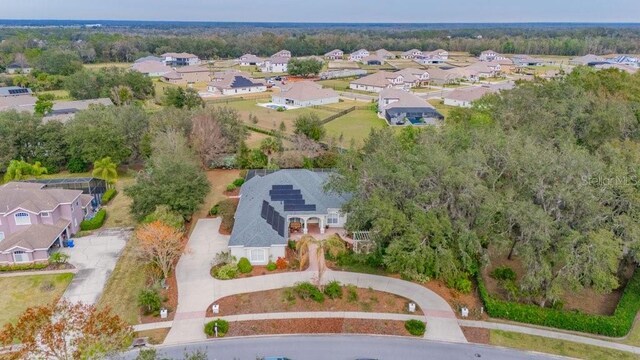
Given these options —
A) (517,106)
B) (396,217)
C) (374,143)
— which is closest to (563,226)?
(396,217)

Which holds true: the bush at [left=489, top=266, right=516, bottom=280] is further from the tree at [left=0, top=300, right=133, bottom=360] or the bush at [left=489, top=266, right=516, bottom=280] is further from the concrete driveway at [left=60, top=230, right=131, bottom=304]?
the concrete driveway at [left=60, top=230, right=131, bottom=304]

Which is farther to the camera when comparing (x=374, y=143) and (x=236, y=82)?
(x=236, y=82)

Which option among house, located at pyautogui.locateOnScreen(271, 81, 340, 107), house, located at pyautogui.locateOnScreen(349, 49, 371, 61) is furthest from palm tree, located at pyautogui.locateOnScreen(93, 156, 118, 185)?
house, located at pyautogui.locateOnScreen(349, 49, 371, 61)

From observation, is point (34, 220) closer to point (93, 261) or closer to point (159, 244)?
point (93, 261)

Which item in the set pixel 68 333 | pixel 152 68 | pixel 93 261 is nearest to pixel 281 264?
pixel 93 261

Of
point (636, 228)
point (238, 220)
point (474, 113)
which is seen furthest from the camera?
point (474, 113)

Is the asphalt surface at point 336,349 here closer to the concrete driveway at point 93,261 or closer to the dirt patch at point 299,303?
the dirt patch at point 299,303

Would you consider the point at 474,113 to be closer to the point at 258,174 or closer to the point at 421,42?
the point at 258,174
